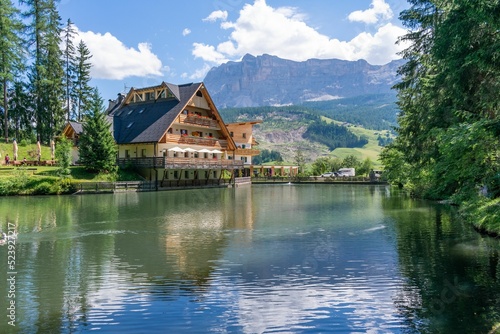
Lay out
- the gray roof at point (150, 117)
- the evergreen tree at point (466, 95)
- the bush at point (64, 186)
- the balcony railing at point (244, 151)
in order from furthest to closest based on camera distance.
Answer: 1. the balcony railing at point (244, 151)
2. the gray roof at point (150, 117)
3. the bush at point (64, 186)
4. the evergreen tree at point (466, 95)

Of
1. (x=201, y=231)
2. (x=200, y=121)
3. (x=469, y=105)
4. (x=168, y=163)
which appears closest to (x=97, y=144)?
(x=168, y=163)

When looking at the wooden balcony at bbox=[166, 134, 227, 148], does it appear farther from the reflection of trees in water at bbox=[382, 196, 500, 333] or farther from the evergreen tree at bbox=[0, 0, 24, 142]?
the reflection of trees in water at bbox=[382, 196, 500, 333]

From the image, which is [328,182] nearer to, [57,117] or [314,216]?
[57,117]

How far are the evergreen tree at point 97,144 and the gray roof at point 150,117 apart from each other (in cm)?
657

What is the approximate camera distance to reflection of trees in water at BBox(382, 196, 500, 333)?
823cm

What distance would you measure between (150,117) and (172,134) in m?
4.94

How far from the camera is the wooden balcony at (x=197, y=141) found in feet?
176

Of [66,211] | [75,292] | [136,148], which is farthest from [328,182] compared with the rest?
[75,292]

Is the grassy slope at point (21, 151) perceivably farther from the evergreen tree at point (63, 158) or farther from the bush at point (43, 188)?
the bush at point (43, 188)

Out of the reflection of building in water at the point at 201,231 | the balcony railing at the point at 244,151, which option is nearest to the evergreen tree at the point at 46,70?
the balcony railing at the point at 244,151

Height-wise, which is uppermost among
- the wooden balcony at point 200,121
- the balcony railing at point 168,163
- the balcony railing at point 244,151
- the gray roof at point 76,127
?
the wooden balcony at point 200,121

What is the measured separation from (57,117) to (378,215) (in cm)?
4986

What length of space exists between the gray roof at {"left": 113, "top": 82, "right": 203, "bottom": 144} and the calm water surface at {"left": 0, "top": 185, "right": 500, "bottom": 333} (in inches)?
1297

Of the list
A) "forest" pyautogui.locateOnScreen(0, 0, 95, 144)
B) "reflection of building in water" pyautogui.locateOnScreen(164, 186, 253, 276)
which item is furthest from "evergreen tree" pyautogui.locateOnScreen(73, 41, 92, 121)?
"reflection of building in water" pyautogui.locateOnScreen(164, 186, 253, 276)
